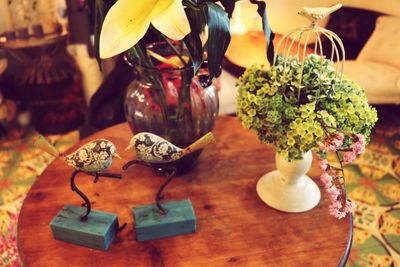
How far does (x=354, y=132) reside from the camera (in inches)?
34.5

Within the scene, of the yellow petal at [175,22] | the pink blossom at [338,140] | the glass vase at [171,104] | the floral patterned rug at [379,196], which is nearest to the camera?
the yellow petal at [175,22]

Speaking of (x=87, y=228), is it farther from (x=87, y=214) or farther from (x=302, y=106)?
(x=302, y=106)

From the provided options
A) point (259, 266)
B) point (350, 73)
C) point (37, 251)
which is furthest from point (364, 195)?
point (37, 251)

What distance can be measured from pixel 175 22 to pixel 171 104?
1.19 feet

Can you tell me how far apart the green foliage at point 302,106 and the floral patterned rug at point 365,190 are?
0.86 metres

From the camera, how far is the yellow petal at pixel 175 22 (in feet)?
2.34

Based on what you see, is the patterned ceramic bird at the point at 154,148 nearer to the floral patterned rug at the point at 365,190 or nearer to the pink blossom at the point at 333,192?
the pink blossom at the point at 333,192

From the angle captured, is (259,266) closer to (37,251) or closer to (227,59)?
(37,251)

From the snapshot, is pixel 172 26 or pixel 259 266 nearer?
pixel 172 26

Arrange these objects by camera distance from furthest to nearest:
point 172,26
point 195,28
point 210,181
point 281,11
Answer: point 281,11, point 210,181, point 195,28, point 172,26

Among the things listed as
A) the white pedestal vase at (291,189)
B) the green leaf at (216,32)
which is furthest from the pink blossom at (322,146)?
the green leaf at (216,32)

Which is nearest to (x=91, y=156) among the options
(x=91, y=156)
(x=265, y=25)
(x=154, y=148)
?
(x=91, y=156)

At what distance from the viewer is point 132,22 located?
779 millimetres

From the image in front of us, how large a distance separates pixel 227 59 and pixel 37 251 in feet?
4.51
